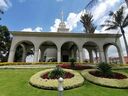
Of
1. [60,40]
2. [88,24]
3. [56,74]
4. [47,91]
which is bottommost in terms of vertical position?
[47,91]

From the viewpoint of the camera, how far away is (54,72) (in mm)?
14172

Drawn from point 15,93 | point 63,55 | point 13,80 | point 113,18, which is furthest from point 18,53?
point 15,93

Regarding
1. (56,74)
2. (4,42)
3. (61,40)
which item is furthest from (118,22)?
(4,42)

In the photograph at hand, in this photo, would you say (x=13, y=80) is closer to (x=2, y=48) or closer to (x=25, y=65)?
(x=25, y=65)

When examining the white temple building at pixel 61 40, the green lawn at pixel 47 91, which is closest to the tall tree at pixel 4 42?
the white temple building at pixel 61 40

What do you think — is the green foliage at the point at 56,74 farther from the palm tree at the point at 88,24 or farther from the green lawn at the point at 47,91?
the palm tree at the point at 88,24

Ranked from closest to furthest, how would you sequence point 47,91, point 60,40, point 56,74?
point 47,91, point 56,74, point 60,40

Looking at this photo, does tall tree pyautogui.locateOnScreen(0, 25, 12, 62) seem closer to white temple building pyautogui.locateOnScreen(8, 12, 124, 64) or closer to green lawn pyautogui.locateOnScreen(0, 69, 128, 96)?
white temple building pyautogui.locateOnScreen(8, 12, 124, 64)

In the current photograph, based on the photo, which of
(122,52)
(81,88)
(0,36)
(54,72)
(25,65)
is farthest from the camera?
(0,36)

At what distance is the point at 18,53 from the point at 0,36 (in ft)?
24.4

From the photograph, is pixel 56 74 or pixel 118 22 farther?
pixel 118 22

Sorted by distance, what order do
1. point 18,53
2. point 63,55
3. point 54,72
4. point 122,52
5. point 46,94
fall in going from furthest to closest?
1. point 18,53
2. point 63,55
3. point 122,52
4. point 54,72
5. point 46,94

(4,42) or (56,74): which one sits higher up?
(4,42)

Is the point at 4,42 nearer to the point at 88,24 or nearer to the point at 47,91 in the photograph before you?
the point at 88,24
